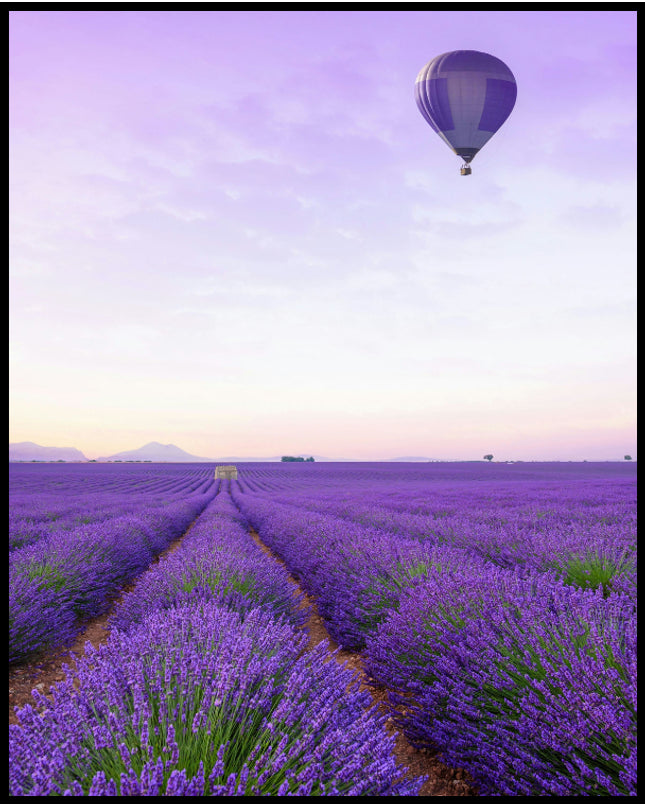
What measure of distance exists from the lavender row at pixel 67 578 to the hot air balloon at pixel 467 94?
394 inches

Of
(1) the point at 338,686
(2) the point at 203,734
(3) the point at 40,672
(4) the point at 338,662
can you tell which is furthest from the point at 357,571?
(2) the point at 203,734

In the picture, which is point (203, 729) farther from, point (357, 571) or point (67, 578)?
point (67, 578)

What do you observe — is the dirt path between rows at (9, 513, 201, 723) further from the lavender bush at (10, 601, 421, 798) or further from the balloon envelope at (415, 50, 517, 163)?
the balloon envelope at (415, 50, 517, 163)

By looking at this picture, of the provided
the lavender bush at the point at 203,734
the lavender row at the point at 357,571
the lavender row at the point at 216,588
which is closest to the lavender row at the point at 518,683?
the lavender row at the point at 357,571

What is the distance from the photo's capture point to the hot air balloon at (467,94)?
29.7ft

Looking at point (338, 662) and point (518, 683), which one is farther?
point (338, 662)

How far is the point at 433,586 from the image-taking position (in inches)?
107

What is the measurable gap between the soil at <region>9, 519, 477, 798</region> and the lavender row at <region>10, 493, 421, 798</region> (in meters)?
0.14

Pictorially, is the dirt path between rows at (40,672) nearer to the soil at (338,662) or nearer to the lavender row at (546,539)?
the soil at (338,662)

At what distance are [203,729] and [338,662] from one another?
235cm

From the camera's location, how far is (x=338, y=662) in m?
3.42

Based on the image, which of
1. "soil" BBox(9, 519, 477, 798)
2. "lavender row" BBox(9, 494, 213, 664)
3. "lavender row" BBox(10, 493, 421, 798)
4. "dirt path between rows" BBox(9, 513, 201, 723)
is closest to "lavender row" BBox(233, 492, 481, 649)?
"soil" BBox(9, 519, 477, 798)
